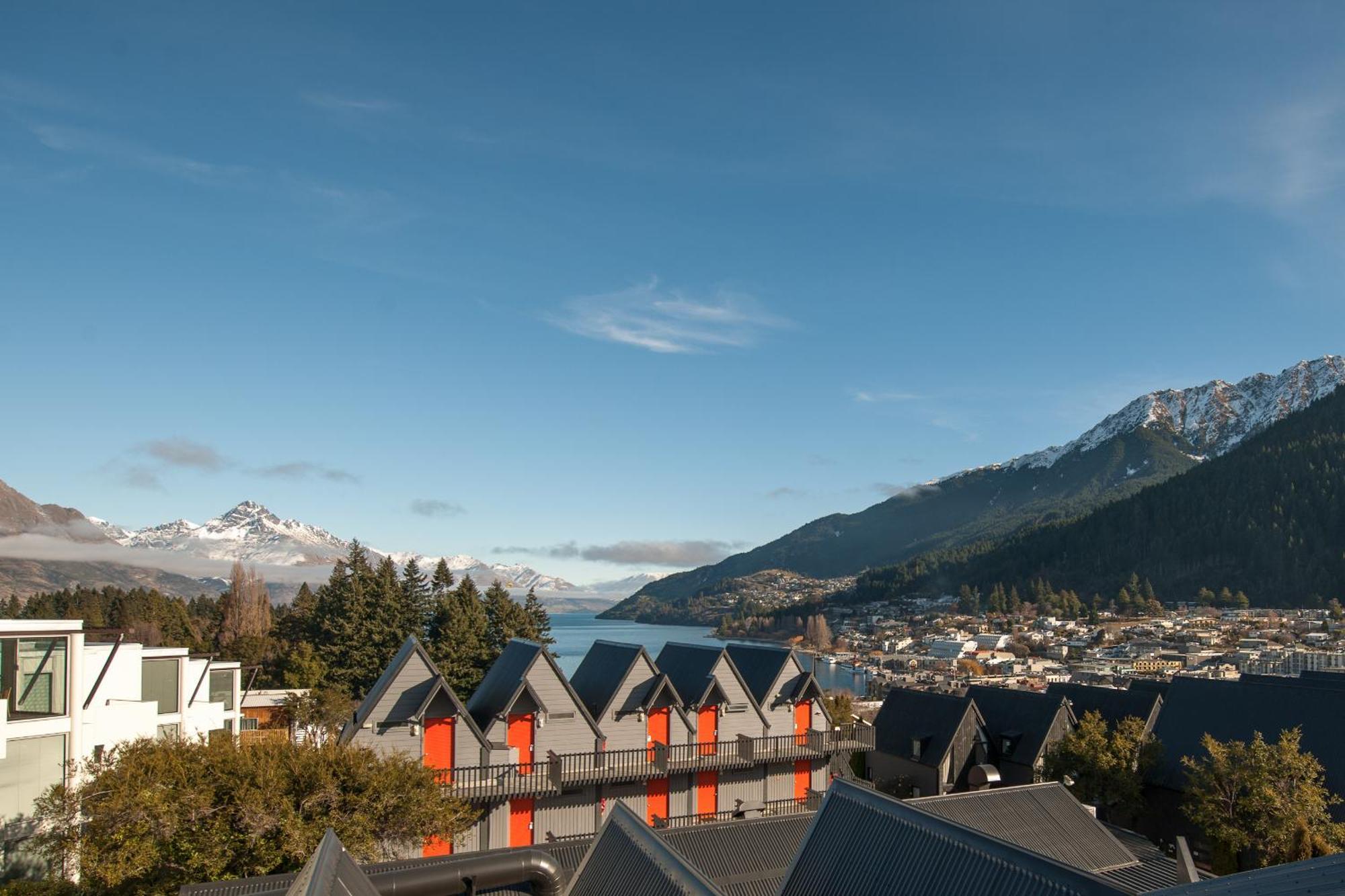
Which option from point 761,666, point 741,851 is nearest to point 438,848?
point 741,851

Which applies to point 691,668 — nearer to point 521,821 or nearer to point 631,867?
point 521,821

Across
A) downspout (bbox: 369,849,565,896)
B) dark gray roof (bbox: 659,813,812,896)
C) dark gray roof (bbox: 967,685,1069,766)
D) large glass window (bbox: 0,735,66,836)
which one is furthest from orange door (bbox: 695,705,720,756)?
large glass window (bbox: 0,735,66,836)

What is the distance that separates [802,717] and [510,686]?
1228 cm

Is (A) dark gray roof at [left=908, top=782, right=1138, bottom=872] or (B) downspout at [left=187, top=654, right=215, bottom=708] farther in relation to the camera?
(B) downspout at [left=187, top=654, right=215, bottom=708]

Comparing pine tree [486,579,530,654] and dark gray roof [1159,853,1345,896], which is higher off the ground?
dark gray roof [1159,853,1345,896]

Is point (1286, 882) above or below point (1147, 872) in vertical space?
above

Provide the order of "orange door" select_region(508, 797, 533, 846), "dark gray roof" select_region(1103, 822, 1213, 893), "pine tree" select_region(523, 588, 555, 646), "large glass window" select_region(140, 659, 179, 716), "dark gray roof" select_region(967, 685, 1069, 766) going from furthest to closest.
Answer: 1. "pine tree" select_region(523, 588, 555, 646)
2. "dark gray roof" select_region(967, 685, 1069, 766)
3. "large glass window" select_region(140, 659, 179, 716)
4. "orange door" select_region(508, 797, 533, 846)
5. "dark gray roof" select_region(1103, 822, 1213, 893)

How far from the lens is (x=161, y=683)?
114 ft

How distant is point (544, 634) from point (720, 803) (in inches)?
1648

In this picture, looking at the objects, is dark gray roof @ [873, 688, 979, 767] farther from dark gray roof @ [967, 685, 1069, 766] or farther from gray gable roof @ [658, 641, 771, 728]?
gray gable roof @ [658, 641, 771, 728]

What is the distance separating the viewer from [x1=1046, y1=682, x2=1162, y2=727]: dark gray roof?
3941 centimetres

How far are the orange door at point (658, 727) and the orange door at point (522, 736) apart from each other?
4474 mm

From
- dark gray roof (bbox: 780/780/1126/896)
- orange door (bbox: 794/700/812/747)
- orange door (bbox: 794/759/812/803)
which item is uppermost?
dark gray roof (bbox: 780/780/1126/896)

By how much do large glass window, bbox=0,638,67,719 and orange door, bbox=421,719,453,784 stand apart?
30.9 ft
